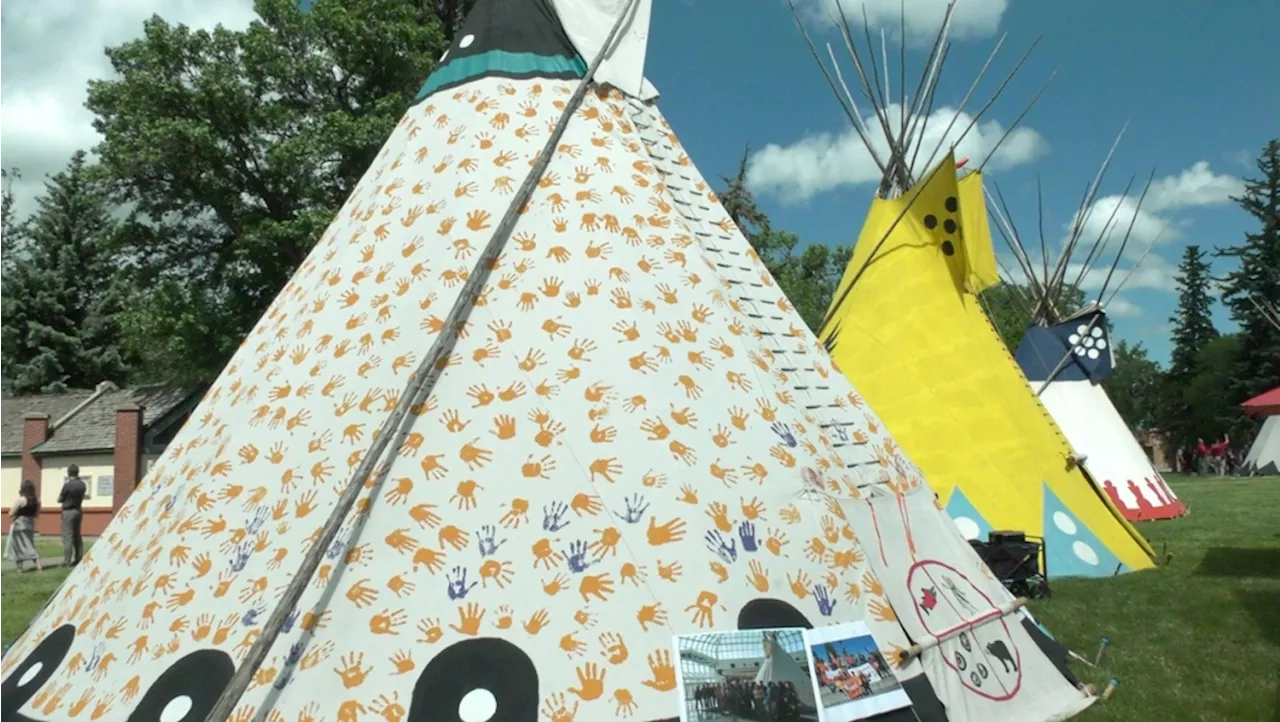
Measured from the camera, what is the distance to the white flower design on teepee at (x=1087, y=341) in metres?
15.4

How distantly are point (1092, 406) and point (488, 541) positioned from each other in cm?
1379

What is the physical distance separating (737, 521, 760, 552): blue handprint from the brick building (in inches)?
881

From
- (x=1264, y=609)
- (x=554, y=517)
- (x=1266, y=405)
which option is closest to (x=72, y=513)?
(x=554, y=517)

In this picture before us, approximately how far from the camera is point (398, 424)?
3820 millimetres

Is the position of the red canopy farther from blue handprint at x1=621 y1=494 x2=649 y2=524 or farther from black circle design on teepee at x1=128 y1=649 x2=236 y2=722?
black circle design on teepee at x1=128 y1=649 x2=236 y2=722

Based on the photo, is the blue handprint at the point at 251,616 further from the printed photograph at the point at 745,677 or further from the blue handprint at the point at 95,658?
the printed photograph at the point at 745,677

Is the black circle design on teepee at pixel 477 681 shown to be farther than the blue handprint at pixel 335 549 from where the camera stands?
No

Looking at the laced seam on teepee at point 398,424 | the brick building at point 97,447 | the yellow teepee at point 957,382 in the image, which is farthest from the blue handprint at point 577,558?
the brick building at point 97,447

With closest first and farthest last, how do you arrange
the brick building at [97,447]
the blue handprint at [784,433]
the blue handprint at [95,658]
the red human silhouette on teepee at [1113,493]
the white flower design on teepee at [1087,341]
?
the blue handprint at [95,658], the blue handprint at [784,433], the red human silhouette on teepee at [1113,493], the white flower design on teepee at [1087,341], the brick building at [97,447]

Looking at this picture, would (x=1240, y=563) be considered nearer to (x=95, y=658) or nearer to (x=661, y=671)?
(x=661, y=671)

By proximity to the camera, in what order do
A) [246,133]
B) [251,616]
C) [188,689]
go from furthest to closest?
[246,133] → [251,616] → [188,689]

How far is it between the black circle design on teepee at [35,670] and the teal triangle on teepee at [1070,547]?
793cm

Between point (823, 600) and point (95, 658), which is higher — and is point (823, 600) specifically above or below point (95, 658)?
below

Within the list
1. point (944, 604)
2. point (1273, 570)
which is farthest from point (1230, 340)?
point (944, 604)
